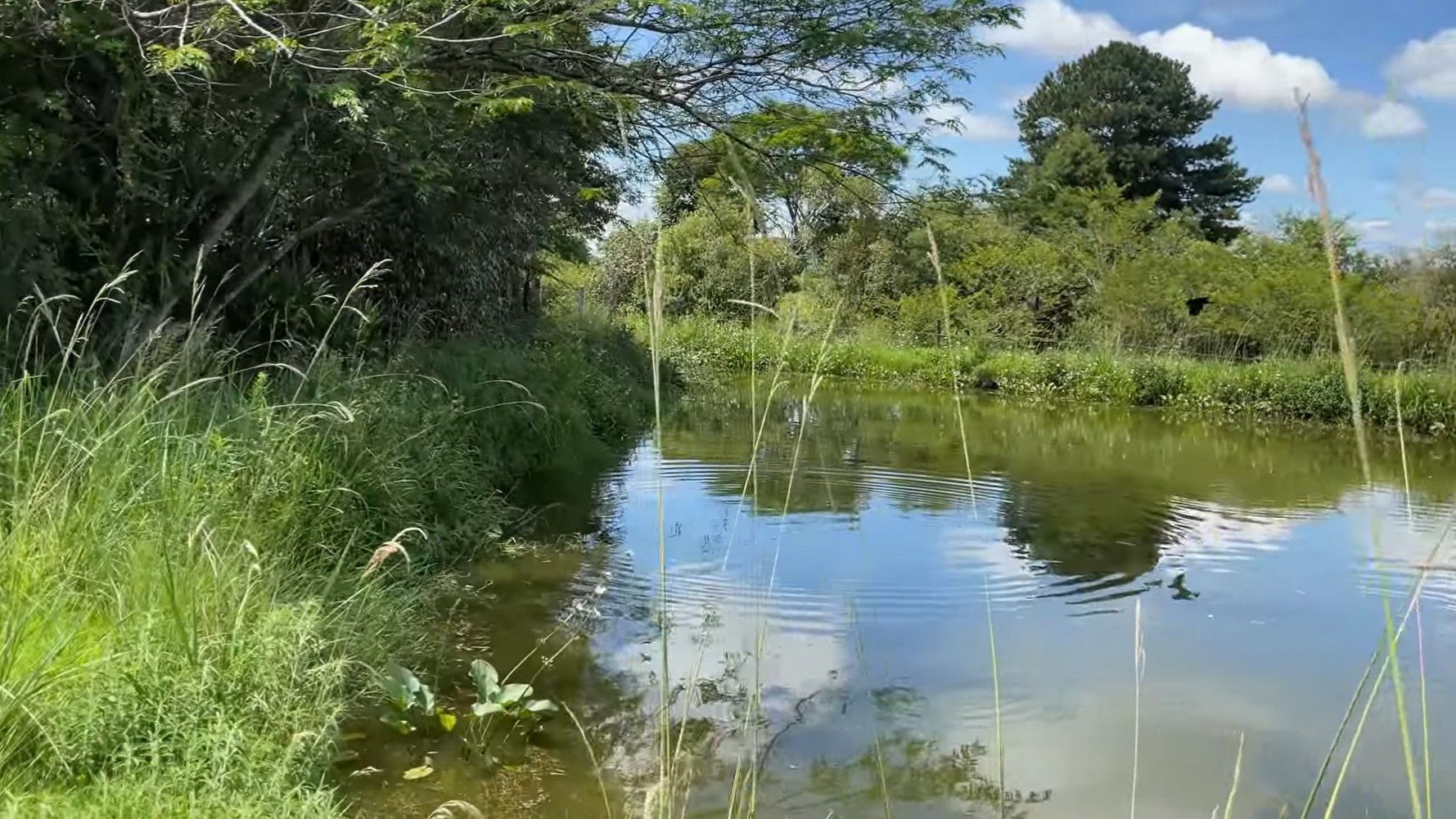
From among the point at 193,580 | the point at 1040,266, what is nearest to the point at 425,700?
the point at 193,580

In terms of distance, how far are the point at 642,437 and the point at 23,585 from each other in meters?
7.82

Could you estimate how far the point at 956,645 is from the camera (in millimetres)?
4180

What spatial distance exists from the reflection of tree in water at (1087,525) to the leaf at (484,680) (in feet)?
10.8

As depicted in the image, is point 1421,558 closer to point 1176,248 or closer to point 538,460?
point 538,460

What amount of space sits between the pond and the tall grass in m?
0.40

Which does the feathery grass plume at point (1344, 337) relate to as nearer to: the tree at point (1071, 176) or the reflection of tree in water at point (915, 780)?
the reflection of tree in water at point (915, 780)

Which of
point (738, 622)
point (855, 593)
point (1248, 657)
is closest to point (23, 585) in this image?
point (738, 622)

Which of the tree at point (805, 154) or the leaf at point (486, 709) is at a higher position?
the tree at point (805, 154)

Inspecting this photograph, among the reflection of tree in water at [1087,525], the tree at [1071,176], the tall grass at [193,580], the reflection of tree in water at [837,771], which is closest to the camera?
the tall grass at [193,580]

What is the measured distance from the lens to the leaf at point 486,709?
2.99 meters

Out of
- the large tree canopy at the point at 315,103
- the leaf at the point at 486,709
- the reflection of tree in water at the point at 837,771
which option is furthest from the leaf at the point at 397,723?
the large tree canopy at the point at 315,103

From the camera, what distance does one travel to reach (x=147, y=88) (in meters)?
5.15

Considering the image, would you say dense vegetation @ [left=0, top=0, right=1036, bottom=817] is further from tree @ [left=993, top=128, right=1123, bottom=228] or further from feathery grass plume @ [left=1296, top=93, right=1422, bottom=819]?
tree @ [left=993, top=128, right=1123, bottom=228]

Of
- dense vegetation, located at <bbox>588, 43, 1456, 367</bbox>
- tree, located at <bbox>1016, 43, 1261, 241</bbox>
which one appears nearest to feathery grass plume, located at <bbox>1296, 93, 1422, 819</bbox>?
dense vegetation, located at <bbox>588, 43, 1456, 367</bbox>
